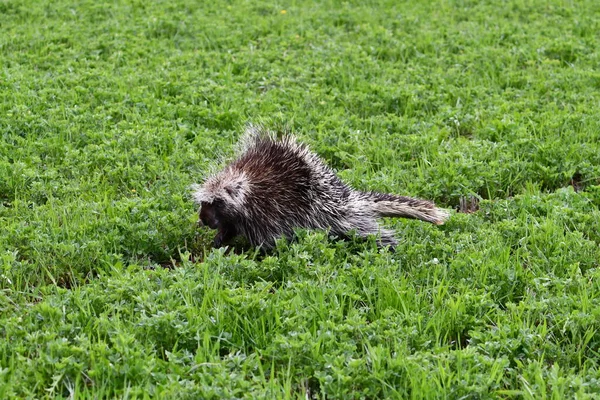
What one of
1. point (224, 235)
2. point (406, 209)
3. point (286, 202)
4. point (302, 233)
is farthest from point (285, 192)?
point (406, 209)

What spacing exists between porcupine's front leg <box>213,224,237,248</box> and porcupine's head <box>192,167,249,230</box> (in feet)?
0.09

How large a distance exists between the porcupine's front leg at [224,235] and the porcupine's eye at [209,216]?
7cm

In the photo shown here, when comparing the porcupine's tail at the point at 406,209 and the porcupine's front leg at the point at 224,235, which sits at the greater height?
the porcupine's tail at the point at 406,209

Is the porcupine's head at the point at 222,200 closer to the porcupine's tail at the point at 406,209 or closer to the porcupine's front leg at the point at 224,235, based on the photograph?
the porcupine's front leg at the point at 224,235

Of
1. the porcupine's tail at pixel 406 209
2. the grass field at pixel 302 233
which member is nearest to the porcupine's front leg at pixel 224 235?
the grass field at pixel 302 233

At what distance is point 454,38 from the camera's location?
10.0 meters

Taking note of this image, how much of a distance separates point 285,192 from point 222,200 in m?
0.47

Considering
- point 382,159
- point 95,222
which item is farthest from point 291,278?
point 382,159

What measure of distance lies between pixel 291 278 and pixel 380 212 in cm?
107

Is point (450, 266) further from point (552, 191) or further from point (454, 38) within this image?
point (454, 38)

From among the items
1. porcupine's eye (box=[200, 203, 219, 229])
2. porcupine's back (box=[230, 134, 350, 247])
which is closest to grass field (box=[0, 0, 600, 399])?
porcupine's eye (box=[200, 203, 219, 229])

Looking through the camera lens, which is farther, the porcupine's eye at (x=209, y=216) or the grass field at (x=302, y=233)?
the porcupine's eye at (x=209, y=216)

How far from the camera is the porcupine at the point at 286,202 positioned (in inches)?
225

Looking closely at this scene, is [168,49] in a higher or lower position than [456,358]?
higher
